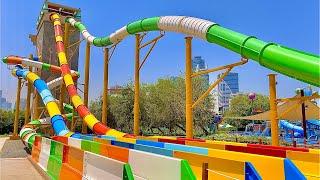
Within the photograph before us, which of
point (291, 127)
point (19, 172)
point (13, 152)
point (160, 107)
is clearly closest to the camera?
point (19, 172)

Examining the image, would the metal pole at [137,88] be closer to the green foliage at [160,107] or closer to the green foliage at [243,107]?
the green foliage at [160,107]

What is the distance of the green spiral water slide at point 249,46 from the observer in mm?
7531

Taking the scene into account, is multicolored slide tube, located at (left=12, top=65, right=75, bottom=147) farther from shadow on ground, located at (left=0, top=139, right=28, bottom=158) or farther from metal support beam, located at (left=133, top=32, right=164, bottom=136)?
metal support beam, located at (left=133, top=32, right=164, bottom=136)

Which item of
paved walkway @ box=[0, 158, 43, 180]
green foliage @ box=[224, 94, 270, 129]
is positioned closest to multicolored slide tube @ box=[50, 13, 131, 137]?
paved walkway @ box=[0, 158, 43, 180]

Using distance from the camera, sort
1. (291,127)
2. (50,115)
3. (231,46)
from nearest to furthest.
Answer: (231,46) → (50,115) → (291,127)

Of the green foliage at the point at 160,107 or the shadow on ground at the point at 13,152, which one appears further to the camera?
the green foliage at the point at 160,107

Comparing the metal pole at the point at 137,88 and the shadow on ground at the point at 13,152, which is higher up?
the metal pole at the point at 137,88

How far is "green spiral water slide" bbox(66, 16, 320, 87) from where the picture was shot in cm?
753

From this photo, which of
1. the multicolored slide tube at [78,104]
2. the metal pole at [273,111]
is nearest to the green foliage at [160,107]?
the multicolored slide tube at [78,104]

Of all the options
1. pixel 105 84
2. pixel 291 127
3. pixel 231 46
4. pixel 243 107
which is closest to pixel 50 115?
pixel 105 84

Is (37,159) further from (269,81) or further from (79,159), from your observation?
(269,81)

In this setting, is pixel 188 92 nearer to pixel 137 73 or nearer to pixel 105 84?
pixel 137 73

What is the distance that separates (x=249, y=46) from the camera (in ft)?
31.5

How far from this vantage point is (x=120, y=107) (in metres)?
40.0
